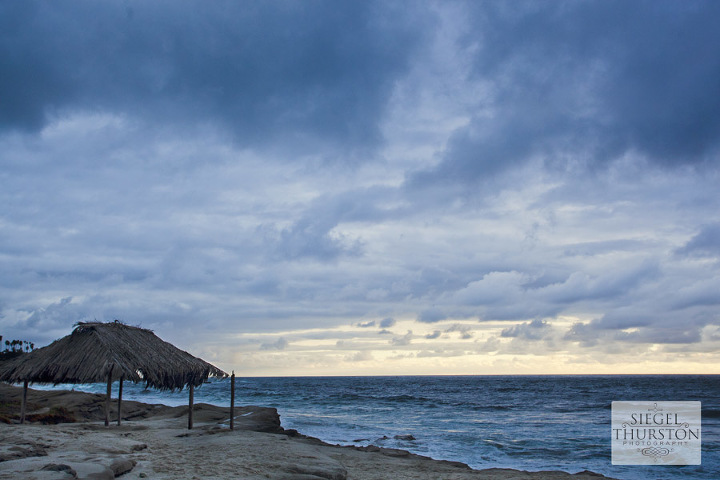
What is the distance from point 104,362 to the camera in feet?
54.0

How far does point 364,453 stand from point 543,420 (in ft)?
62.8

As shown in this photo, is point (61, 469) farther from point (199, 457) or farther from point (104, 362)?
point (104, 362)

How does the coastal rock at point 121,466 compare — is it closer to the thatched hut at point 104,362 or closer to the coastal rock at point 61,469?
the coastal rock at point 61,469

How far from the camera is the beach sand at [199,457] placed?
1044cm

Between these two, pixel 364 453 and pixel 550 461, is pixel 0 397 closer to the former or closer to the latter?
pixel 364 453

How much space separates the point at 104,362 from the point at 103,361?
14 cm

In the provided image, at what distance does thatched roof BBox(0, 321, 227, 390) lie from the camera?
16734 mm

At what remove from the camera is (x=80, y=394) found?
28.6m

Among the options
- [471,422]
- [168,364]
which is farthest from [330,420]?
[168,364]
